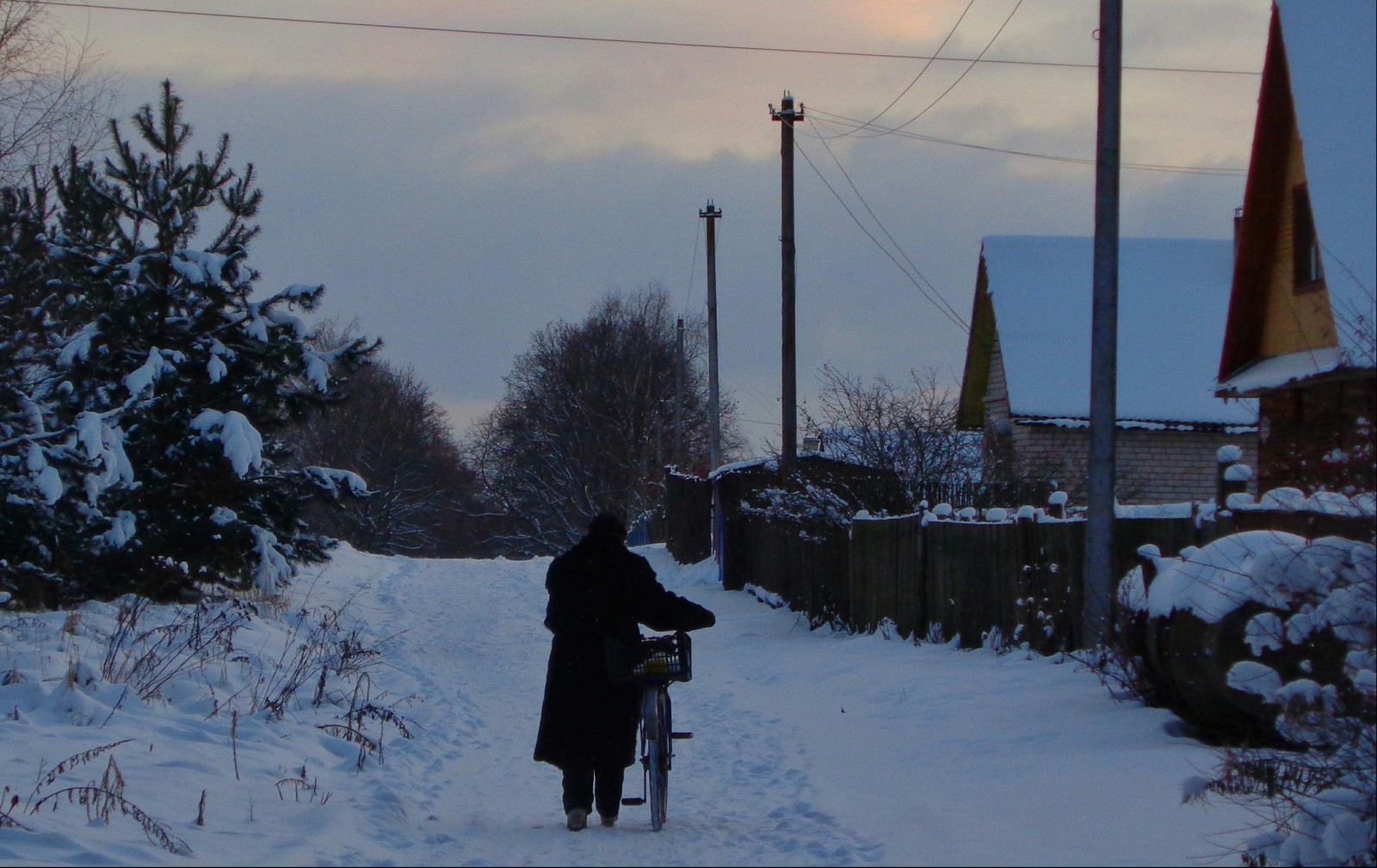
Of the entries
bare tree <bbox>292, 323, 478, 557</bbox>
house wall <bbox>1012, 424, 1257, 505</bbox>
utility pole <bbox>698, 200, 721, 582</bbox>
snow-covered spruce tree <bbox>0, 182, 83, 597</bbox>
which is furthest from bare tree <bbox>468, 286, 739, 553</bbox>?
snow-covered spruce tree <bbox>0, 182, 83, 597</bbox>

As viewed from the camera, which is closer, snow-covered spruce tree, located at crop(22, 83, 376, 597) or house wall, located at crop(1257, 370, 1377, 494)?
house wall, located at crop(1257, 370, 1377, 494)

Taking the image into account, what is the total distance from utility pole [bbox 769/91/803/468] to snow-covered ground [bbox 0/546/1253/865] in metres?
9.13

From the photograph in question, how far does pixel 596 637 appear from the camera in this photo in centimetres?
748

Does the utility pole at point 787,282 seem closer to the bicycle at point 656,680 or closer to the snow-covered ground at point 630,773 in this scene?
the snow-covered ground at point 630,773

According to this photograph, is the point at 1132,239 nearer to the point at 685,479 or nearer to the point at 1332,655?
the point at 685,479

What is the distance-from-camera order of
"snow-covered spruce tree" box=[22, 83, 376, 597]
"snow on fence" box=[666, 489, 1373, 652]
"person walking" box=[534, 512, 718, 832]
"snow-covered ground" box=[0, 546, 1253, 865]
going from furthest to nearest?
"snow-covered spruce tree" box=[22, 83, 376, 597], "snow on fence" box=[666, 489, 1373, 652], "person walking" box=[534, 512, 718, 832], "snow-covered ground" box=[0, 546, 1253, 865]

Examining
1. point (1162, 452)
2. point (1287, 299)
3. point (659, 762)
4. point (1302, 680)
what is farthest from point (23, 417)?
point (1162, 452)

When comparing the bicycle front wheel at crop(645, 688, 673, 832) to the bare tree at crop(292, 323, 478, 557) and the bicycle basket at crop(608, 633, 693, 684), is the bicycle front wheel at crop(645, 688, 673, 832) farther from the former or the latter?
the bare tree at crop(292, 323, 478, 557)

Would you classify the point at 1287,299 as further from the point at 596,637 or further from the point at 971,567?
the point at 596,637

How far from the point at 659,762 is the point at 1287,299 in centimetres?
1306

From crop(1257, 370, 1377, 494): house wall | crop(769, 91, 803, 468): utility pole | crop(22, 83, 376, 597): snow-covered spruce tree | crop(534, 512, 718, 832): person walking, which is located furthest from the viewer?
crop(769, 91, 803, 468): utility pole

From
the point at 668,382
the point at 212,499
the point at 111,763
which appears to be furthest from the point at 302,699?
the point at 668,382

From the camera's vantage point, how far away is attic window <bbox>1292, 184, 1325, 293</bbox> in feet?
55.6

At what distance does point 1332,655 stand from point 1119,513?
17.0ft
